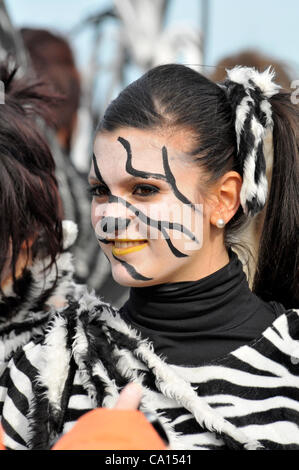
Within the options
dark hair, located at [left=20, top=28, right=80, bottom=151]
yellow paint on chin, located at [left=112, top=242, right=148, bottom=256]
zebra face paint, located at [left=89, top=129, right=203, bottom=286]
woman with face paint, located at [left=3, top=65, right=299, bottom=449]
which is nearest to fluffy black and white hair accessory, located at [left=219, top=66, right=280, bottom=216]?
woman with face paint, located at [left=3, top=65, right=299, bottom=449]

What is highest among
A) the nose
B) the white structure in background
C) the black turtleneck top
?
the nose

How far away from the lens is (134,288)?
69.1 inches

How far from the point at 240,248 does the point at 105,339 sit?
430mm

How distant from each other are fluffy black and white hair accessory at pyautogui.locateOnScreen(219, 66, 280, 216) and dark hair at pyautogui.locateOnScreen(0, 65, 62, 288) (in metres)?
0.50

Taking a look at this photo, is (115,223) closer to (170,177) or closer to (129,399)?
(170,177)

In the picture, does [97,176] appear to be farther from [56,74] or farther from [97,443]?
[56,74]

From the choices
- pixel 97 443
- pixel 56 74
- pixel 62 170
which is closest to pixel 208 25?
pixel 56 74

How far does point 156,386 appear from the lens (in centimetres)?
165

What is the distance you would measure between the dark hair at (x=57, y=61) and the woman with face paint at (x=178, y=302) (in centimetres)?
176

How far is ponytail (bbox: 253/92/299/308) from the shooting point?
1.88m

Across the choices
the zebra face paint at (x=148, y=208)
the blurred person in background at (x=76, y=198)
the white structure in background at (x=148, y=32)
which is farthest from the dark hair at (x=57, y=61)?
the zebra face paint at (x=148, y=208)

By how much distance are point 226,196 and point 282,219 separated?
21cm

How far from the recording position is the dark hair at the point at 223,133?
5.64ft

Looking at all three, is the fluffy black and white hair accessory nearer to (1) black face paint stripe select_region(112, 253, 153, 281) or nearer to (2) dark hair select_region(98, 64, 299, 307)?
(2) dark hair select_region(98, 64, 299, 307)
